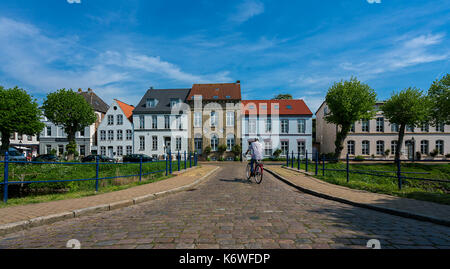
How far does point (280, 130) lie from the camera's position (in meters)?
38.4

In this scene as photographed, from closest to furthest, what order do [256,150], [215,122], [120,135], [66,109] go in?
[256,150] < [66,109] < [215,122] < [120,135]

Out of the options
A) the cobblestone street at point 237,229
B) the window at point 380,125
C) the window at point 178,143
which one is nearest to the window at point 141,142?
the window at point 178,143

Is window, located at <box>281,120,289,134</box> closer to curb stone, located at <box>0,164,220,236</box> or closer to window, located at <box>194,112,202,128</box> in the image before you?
window, located at <box>194,112,202,128</box>

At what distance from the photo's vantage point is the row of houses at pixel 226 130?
125 feet

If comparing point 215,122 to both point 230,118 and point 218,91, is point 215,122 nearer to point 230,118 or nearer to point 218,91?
point 230,118

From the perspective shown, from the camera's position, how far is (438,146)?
3825cm

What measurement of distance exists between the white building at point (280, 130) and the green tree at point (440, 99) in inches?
595

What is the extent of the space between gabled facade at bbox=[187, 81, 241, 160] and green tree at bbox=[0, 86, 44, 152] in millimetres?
20292

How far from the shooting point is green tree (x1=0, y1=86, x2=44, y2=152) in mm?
25938

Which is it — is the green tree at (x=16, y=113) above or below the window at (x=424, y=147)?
above

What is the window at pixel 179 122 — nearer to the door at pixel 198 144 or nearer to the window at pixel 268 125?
the door at pixel 198 144

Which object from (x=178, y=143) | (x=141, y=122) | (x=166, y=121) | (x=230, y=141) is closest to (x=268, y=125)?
(x=230, y=141)

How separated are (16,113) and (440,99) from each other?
48.9m

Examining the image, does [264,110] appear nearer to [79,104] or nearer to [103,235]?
[79,104]
